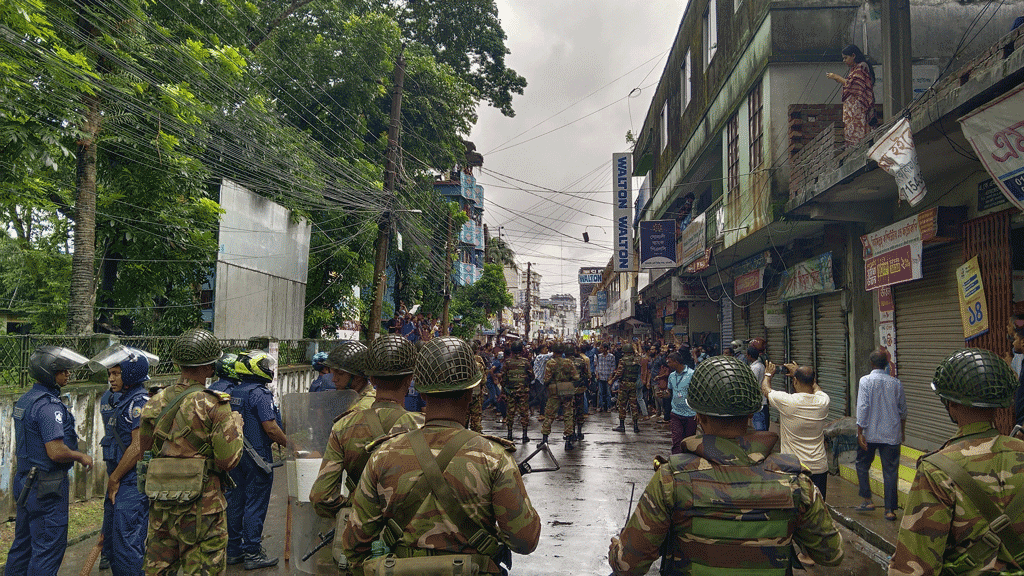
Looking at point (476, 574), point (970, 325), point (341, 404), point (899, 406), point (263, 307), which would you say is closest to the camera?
point (476, 574)

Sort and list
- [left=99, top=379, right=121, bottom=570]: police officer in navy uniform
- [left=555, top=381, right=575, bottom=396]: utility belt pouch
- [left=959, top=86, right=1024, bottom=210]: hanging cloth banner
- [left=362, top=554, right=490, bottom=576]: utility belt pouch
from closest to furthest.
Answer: [left=362, top=554, right=490, bottom=576]: utility belt pouch, [left=99, top=379, right=121, bottom=570]: police officer in navy uniform, [left=959, top=86, right=1024, bottom=210]: hanging cloth banner, [left=555, top=381, right=575, bottom=396]: utility belt pouch

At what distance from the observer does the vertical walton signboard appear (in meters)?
23.4

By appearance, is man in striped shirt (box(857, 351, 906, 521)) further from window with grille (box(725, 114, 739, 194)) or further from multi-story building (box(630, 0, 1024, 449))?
window with grille (box(725, 114, 739, 194))

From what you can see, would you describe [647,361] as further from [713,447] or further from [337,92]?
[713,447]

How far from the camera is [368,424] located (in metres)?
3.38

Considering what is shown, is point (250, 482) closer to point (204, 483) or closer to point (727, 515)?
point (204, 483)

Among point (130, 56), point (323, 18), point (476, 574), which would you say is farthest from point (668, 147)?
point (476, 574)

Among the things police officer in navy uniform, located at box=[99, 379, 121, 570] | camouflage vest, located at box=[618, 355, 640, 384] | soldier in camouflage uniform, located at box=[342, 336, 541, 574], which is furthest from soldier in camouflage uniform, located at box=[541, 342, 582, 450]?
soldier in camouflage uniform, located at box=[342, 336, 541, 574]

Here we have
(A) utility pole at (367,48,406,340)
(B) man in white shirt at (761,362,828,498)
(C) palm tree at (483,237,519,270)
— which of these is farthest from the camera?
(C) palm tree at (483,237,519,270)

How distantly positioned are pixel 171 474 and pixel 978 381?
4.09 metres

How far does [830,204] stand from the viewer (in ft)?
34.1

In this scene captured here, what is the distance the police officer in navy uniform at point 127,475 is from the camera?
443 cm

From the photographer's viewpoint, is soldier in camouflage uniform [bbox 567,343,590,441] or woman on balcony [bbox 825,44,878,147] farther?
soldier in camouflage uniform [bbox 567,343,590,441]

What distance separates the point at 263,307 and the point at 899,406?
458 inches
